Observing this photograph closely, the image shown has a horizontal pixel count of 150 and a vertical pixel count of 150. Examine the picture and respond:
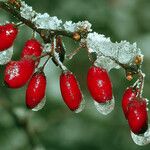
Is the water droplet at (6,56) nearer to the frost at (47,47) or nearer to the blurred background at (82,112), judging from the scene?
the frost at (47,47)

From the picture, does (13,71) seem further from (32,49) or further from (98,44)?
(98,44)

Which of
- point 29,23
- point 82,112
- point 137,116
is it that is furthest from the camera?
point 82,112

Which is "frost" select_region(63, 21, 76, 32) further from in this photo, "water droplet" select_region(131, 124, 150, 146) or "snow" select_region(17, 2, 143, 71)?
"water droplet" select_region(131, 124, 150, 146)

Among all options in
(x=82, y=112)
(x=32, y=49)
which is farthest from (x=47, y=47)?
(x=82, y=112)

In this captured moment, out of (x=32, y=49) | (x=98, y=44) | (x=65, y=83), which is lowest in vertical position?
(x=65, y=83)

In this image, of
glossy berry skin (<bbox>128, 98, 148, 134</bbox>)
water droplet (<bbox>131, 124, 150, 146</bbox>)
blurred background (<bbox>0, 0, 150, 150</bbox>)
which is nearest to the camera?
glossy berry skin (<bbox>128, 98, 148, 134</bbox>)

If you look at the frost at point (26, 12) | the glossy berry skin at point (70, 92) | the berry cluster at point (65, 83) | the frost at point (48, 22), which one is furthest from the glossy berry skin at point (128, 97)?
the frost at point (26, 12)

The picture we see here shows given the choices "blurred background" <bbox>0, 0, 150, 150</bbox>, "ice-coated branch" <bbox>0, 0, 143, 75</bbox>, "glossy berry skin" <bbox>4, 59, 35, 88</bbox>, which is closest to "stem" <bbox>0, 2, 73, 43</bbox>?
"ice-coated branch" <bbox>0, 0, 143, 75</bbox>
